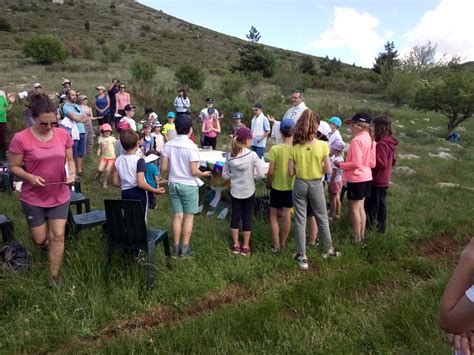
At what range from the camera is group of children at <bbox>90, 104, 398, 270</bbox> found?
440cm

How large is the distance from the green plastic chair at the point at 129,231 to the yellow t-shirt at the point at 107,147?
13.5 ft

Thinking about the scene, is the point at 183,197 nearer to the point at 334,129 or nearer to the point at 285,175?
the point at 285,175

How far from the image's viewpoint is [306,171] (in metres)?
4.41

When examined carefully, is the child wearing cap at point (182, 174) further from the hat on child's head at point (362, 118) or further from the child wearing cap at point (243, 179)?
the hat on child's head at point (362, 118)

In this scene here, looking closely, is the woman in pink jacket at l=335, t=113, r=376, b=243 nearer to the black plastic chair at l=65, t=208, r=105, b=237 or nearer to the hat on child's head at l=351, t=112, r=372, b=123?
the hat on child's head at l=351, t=112, r=372, b=123

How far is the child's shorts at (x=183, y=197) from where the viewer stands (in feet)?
15.0

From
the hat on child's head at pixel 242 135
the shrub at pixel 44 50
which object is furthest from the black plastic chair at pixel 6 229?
the shrub at pixel 44 50

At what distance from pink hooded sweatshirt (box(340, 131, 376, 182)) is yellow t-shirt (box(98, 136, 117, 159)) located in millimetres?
4788

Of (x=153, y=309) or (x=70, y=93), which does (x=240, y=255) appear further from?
(x=70, y=93)

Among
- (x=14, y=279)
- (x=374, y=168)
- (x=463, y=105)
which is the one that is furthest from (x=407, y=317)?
(x=463, y=105)

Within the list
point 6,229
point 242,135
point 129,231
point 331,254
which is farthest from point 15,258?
point 331,254

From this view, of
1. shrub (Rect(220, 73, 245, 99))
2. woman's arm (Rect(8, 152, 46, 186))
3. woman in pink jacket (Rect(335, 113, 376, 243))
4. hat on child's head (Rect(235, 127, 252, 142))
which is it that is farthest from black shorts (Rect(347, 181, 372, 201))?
shrub (Rect(220, 73, 245, 99))

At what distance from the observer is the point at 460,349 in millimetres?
1604

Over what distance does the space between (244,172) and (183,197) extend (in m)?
0.83
